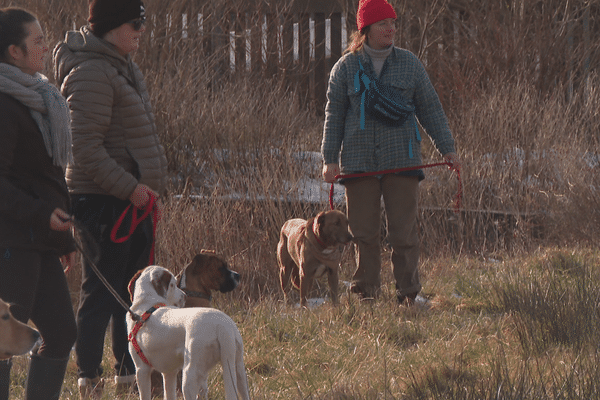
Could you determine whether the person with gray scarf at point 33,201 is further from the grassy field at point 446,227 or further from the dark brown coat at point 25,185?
the grassy field at point 446,227

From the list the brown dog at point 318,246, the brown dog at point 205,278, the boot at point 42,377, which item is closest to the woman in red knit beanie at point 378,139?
the brown dog at point 318,246

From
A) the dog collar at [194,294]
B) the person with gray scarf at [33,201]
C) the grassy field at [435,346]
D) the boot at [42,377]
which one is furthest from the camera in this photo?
the dog collar at [194,294]

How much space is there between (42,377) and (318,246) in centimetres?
272

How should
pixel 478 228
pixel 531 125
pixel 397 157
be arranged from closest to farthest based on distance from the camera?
pixel 397 157 → pixel 478 228 → pixel 531 125

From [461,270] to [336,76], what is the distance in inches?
90.0

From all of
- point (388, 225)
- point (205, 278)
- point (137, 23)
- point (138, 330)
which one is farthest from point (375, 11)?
point (138, 330)

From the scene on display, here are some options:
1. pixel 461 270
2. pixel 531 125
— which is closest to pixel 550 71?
pixel 531 125

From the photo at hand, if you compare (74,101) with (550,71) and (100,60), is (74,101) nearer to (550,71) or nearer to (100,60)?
(100,60)

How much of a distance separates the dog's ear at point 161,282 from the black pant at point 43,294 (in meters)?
0.45

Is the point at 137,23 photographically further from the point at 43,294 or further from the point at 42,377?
the point at 42,377

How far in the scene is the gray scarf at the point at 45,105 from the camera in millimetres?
2744

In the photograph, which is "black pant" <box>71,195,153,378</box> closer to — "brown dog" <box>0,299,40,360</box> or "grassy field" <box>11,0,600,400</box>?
"grassy field" <box>11,0,600,400</box>

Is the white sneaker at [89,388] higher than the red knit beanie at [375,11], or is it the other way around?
the red knit beanie at [375,11]

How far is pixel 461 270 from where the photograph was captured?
6410 millimetres
